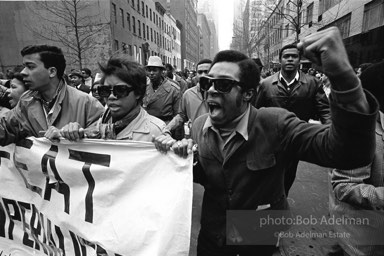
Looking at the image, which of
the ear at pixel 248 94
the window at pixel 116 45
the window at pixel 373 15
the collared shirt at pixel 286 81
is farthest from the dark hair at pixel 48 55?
the window at pixel 116 45

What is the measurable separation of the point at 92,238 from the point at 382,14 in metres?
17.8

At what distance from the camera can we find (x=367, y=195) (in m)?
1.75

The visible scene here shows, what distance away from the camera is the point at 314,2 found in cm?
2631

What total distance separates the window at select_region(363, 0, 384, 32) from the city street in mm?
13423

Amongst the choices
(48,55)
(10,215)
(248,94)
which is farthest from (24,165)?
(248,94)

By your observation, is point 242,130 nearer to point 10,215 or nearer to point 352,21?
point 10,215

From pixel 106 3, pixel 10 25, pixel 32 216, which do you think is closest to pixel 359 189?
pixel 32 216

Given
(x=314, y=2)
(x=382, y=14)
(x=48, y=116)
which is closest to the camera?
(x=48, y=116)

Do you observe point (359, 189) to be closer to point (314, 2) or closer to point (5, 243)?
point (5, 243)

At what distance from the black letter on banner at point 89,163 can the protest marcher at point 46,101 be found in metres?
0.68

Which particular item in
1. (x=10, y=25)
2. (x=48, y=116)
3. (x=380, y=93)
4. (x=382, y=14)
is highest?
(x=10, y=25)

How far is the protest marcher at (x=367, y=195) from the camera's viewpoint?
1699mm

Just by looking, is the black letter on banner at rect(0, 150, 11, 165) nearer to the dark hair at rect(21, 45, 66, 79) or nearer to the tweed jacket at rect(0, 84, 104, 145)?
the tweed jacket at rect(0, 84, 104, 145)

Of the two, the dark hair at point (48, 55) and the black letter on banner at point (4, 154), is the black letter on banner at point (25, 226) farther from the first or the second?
the dark hair at point (48, 55)
